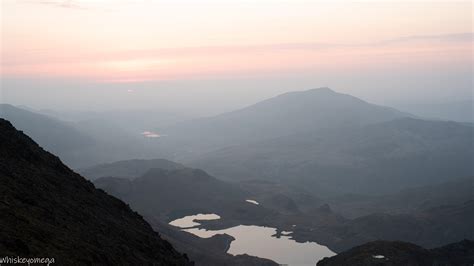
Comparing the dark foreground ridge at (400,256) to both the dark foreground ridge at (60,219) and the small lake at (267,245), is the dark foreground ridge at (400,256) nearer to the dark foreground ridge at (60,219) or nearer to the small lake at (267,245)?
the dark foreground ridge at (60,219)

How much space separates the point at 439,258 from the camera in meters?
89.5

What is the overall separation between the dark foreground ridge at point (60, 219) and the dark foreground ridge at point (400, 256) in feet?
127

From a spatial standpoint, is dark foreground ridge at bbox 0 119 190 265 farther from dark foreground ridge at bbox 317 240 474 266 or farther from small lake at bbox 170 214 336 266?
small lake at bbox 170 214 336 266

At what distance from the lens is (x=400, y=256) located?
85.4 meters

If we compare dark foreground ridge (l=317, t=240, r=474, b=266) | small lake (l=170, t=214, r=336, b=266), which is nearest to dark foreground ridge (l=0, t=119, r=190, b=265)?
dark foreground ridge (l=317, t=240, r=474, b=266)

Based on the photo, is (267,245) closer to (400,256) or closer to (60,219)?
(400,256)

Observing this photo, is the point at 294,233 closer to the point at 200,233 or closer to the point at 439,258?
the point at 200,233

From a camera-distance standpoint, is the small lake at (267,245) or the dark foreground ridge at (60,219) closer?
the dark foreground ridge at (60,219)

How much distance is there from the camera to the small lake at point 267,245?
489ft

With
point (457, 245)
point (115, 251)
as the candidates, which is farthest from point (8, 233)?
point (457, 245)

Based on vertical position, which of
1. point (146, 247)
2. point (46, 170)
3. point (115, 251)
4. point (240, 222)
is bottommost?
point (240, 222)

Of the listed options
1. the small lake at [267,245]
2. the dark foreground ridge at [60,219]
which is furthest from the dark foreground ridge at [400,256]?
the small lake at [267,245]

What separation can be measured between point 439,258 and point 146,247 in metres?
61.5

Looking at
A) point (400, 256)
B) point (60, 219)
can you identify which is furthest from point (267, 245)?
point (60, 219)
